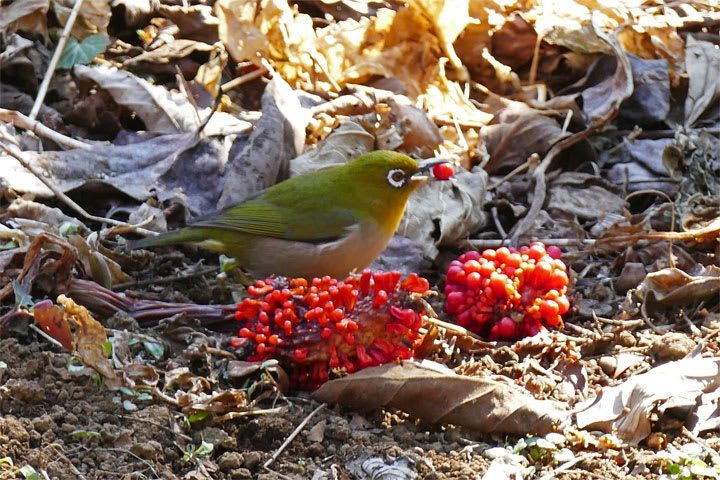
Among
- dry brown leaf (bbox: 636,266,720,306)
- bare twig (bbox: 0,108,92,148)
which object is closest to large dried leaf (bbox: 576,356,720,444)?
dry brown leaf (bbox: 636,266,720,306)

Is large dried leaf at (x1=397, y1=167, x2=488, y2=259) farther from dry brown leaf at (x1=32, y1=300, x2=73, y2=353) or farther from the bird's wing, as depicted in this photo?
dry brown leaf at (x1=32, y1=300, x2=73, y2=353)

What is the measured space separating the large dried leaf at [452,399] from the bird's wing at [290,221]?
68.9 inches

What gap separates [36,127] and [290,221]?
177 cm

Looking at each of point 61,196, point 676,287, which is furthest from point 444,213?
point 61,196

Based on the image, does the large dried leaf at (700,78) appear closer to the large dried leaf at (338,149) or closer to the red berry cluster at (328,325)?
the large dried leaf at (338,149)

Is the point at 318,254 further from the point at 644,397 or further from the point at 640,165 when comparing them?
the point at 640,165

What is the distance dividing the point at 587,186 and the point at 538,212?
553 mm

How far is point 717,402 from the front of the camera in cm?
383

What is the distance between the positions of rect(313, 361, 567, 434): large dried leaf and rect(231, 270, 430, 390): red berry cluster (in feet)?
0.53

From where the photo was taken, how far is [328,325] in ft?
12.6

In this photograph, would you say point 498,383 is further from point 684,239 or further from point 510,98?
point 510,98

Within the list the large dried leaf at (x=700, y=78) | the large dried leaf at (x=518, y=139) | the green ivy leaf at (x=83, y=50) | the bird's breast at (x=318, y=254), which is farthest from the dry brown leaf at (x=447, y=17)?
the bird's breast at (x=318, y=254)

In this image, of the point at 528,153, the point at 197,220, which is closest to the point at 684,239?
the point at 528,153

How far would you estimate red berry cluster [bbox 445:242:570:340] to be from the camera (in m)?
4.55
